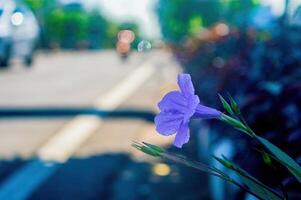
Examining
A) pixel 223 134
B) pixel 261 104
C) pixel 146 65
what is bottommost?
pixel 146 65

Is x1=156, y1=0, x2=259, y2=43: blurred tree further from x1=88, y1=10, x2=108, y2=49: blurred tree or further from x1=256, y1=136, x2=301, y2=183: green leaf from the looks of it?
x1=256, y1=136, x2=301, y2=183: green leaf

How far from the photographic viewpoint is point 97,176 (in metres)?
Answer: 6.34

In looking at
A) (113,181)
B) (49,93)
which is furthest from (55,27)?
(113,181)

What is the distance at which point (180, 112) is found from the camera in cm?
154

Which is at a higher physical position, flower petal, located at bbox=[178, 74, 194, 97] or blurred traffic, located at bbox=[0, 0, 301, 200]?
flower petal, located at bbox=[178, 74, 194, 97]

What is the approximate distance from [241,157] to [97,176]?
2923 millimetres

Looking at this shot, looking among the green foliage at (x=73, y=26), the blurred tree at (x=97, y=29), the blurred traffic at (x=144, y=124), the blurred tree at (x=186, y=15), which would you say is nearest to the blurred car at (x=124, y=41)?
the blurred traffic at (x=144, y=124)

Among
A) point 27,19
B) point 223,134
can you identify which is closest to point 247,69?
point 223,134

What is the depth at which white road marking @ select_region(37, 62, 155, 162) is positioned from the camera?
7.30 m

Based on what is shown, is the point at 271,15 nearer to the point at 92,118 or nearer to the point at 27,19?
the point at 92,118

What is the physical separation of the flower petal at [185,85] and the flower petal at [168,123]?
0.17 feet

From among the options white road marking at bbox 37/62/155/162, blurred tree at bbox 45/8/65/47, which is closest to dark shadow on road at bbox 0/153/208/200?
white road marking at bbox 37/62/155/162

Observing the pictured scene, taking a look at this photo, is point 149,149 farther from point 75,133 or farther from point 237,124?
point 75,133

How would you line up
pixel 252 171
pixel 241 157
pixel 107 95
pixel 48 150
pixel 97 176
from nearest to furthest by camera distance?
pixel 252 171
pixel 241 157
pixel 97 176
pixel 48 150
pixel 107 95
